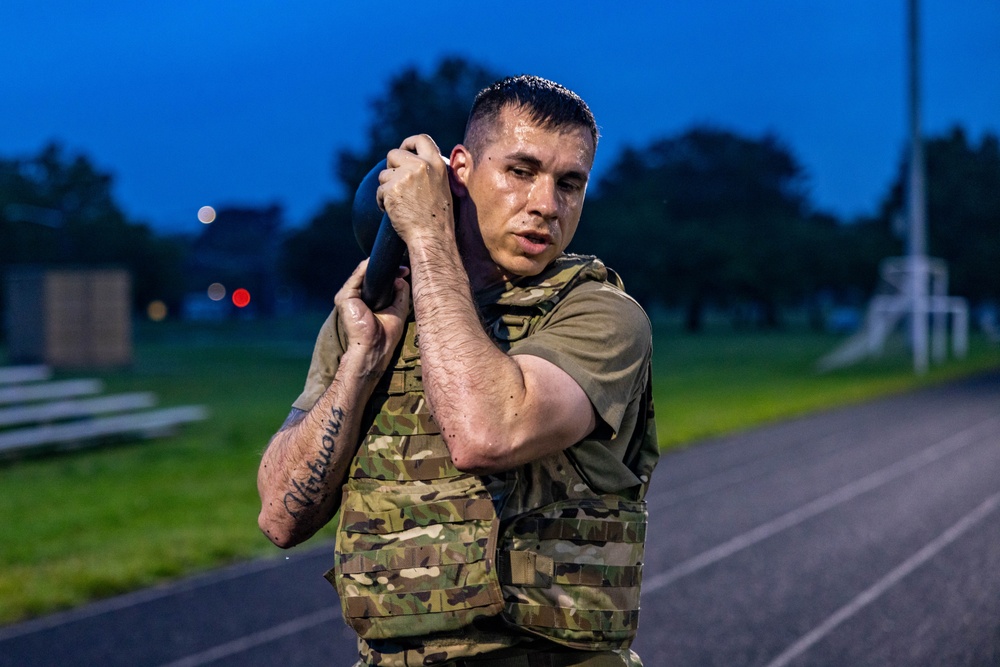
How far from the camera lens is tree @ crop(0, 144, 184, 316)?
54781 mm

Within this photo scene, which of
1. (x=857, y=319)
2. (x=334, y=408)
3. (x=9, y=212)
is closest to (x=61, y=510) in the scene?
(x=334, y=408)

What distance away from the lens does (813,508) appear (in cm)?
902

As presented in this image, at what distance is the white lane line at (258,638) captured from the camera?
18.2ft

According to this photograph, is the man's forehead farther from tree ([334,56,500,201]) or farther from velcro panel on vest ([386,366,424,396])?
tree ([334,56,500,201])

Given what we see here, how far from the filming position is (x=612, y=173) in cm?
7150

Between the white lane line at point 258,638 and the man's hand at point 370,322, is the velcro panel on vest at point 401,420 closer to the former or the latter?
the man's hand at point 370,322

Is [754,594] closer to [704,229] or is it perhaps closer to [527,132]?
[527,132]

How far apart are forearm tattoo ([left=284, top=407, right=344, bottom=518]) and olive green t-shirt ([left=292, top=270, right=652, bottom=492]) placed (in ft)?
1.27

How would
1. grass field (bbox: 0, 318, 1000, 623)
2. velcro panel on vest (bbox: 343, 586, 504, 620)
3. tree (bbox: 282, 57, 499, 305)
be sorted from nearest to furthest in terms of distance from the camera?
velcro panel on vest (bbox: 343, 586, 504, 620), grass field (bbox: 0, 318, 1000, 623), tree (bbox: 282, 57, 499, 305)

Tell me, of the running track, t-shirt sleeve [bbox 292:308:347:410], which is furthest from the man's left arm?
the running track

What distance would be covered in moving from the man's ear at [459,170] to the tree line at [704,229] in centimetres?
4237

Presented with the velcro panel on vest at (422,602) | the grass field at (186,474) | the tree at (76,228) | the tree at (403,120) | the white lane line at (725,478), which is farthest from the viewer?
the tree at (76,228)

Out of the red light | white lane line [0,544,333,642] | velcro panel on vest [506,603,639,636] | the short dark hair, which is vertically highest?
the red light

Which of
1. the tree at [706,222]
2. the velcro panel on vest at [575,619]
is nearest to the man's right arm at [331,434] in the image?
the velcro panel on vest at [575,619]
